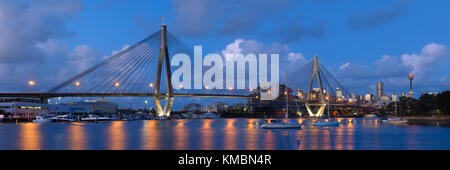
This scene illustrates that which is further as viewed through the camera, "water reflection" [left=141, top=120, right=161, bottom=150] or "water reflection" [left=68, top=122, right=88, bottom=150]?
"water reflection" [left=141, top=120, right=161, bottom=150]

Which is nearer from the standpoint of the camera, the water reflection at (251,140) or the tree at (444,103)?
the water reflection at (251,140)

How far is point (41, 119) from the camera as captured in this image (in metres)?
82.4

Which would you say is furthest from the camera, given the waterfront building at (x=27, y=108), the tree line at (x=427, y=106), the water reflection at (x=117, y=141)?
the tree line at (x=427, y=106)

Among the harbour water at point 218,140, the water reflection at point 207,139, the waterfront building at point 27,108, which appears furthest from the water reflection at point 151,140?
the waterfront building at point 27,108

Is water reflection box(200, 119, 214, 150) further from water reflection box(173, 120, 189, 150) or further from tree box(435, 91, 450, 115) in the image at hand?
tree box(435, 91, 450, 115)

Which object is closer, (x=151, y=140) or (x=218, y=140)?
(x=151, y=140)

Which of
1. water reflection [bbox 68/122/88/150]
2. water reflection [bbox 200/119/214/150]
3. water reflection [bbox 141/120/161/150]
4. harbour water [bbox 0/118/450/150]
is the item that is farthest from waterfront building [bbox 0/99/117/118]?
water reflection [bbox 200/119/214/150]

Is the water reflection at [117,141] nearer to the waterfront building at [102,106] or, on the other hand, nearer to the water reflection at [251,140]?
the water reflection at [251,140]

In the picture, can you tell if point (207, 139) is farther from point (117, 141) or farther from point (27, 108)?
point (27, 108)

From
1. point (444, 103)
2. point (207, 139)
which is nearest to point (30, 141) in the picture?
point (207, 139)

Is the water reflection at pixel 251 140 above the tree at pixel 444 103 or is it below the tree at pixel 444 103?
below
